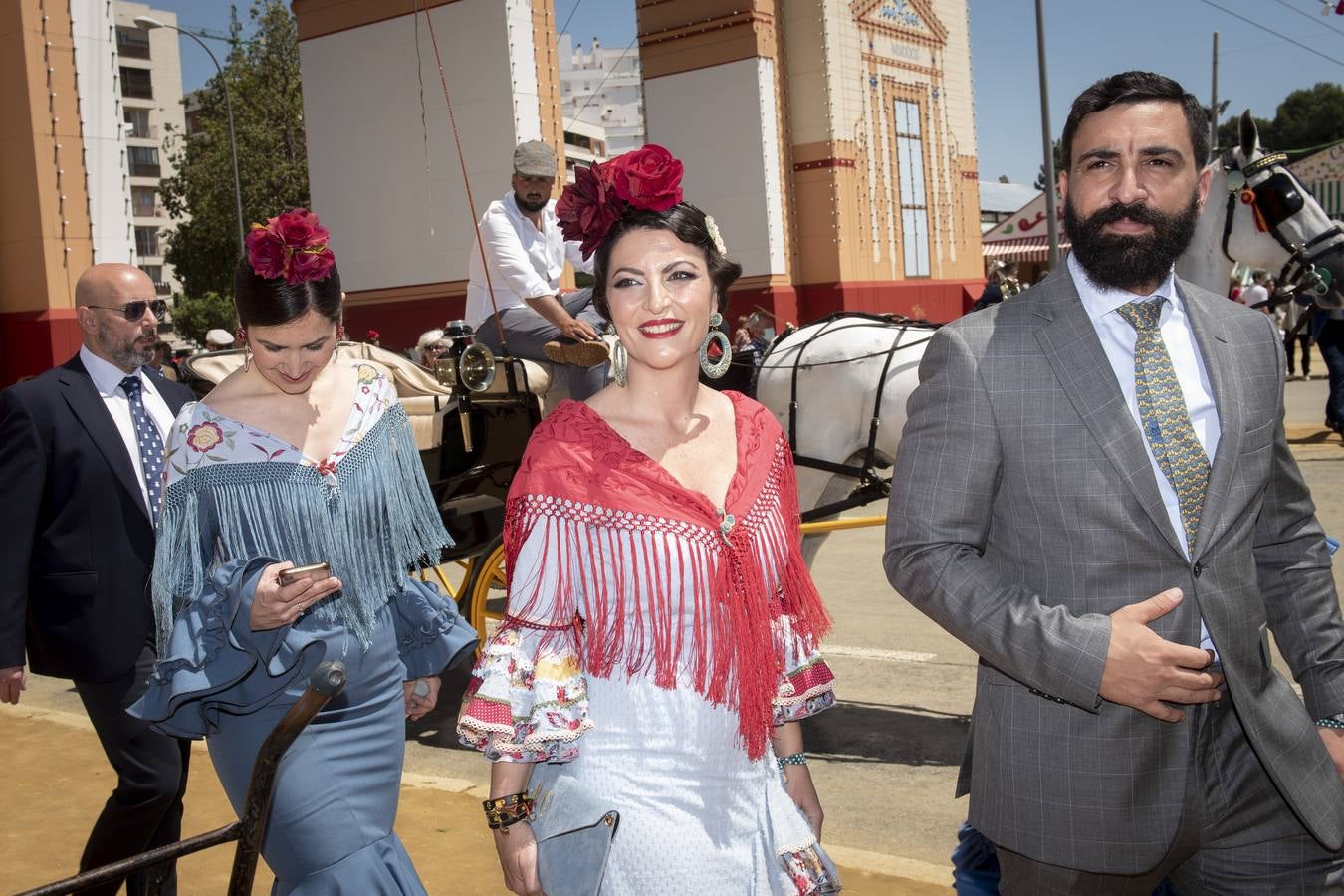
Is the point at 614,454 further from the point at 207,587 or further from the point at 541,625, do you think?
the point at 207,587

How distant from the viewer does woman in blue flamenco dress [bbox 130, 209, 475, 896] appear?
276cm

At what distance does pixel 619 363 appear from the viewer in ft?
8.20

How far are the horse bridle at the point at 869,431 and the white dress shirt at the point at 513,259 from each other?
4.52 feet

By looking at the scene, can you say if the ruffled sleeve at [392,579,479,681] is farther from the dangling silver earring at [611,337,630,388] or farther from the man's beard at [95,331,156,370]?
the man's beard at [95,331,156,370]

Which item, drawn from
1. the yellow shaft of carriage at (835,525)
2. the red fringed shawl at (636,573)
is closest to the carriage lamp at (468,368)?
the yellow shaft of carriage at (835,525)

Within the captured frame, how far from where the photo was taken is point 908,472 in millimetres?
2217

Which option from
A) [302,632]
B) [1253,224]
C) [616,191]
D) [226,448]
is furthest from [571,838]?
[1253,224]

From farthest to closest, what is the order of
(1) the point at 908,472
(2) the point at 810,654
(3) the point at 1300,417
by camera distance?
(3) the point at 1300,417 → (2) the point at 810,654 → (1) the point at 908,472

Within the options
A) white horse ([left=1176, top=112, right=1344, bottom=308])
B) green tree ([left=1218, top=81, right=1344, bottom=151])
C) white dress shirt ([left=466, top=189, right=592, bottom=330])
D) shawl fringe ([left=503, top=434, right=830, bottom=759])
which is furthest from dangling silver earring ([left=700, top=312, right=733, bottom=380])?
green tree ([left=1218, top=81, right=1344, bottom=151])

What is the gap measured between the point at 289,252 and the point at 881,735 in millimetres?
3625

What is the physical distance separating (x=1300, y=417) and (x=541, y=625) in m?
14.2

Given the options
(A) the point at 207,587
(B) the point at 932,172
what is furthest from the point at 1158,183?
(B) the point at 932,172

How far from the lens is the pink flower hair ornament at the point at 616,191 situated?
244 centimetres

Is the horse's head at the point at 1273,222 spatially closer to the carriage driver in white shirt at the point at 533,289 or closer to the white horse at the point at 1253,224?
the white horse at the point at 1253,224
